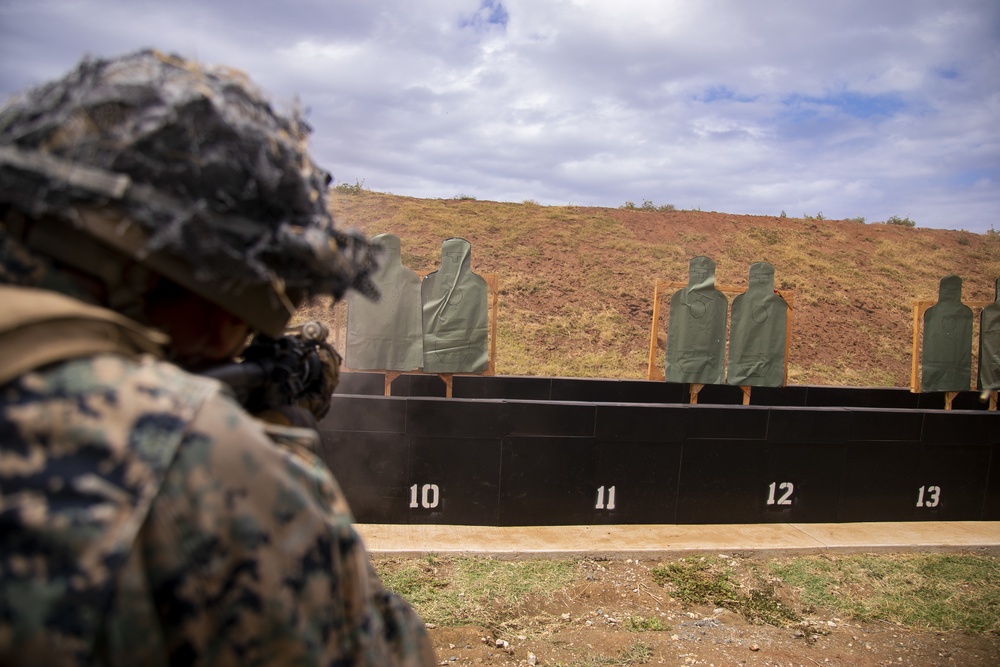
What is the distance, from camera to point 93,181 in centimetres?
85

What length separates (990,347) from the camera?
8211 millimetres

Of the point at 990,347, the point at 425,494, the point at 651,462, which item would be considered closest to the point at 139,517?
the point at 425,494

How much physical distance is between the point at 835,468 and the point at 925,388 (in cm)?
313

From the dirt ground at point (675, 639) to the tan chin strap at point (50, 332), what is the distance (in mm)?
3009

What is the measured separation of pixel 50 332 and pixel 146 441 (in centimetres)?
16

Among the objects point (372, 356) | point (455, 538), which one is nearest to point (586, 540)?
point (455, 538)

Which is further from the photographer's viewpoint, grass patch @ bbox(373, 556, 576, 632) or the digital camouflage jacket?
grass patch @ bbox(373, 556, 576, 632)

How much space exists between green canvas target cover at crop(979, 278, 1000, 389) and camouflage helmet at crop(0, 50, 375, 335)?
368 inches

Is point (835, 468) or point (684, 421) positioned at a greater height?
point (684, 421)

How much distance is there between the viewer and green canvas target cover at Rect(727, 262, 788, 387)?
24.7 ft

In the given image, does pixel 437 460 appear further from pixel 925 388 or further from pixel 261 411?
pixel 925 388

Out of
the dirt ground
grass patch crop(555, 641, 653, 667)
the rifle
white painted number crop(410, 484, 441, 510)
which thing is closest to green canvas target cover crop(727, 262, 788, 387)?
the dirt ground

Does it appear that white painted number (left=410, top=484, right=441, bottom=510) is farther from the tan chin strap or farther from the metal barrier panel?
the tan chin strap

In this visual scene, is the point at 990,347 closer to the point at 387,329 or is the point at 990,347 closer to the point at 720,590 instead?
the point at 720,590
